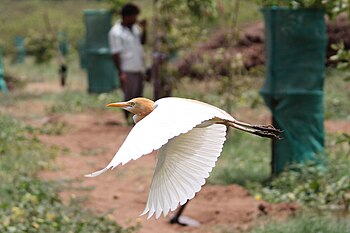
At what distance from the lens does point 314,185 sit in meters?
5.77

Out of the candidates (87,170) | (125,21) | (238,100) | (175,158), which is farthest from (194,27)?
(175,158)

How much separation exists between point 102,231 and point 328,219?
4.91 ft

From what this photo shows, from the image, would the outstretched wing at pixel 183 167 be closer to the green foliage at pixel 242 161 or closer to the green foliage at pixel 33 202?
the green foliage at pixel 33 202

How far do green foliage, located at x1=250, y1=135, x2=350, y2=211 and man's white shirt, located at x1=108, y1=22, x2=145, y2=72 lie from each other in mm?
3773

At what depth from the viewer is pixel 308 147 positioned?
6508 millimetres

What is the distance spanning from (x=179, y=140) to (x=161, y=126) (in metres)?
0.56

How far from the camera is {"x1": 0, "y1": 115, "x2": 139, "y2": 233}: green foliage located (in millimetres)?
4773

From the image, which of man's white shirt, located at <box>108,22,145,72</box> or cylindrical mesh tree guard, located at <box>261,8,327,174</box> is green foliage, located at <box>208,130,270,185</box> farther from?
man's white shirt, located at <box>108,22,145,72</box>

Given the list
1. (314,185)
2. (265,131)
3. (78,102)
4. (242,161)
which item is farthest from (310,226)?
(78,102)

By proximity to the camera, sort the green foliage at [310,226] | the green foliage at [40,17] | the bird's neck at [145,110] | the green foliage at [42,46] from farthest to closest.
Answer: the green foliage at [40,17], the green foliage at [42,46], the green foliage at [310,226], the bird's neck at [145,110]

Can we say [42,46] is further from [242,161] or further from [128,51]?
[242,161]

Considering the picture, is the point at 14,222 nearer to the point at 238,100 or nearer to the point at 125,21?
the point at 238,100

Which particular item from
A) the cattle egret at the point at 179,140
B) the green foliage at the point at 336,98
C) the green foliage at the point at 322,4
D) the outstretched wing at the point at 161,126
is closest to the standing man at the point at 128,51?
the green foliage at the point at 336,98

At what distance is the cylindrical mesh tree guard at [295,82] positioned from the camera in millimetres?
6398
